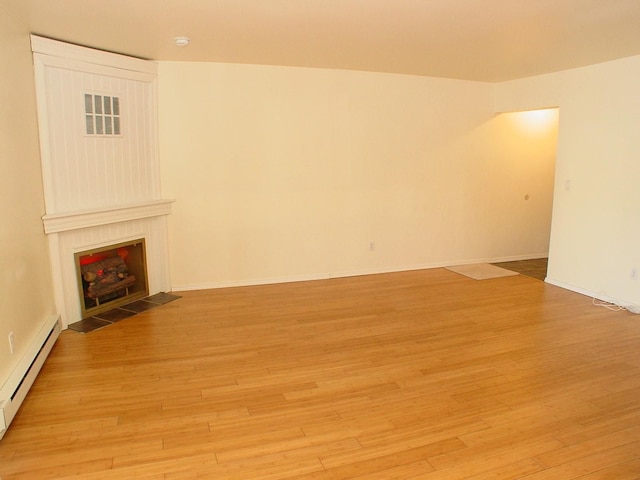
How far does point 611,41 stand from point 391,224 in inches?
117

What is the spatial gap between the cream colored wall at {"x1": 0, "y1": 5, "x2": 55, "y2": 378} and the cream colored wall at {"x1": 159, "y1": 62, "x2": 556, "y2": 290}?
56.5 inches

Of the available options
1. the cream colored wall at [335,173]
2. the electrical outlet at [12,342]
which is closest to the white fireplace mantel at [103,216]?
the cream colored wall at [335,173]

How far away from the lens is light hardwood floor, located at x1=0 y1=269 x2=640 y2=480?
2262 mm

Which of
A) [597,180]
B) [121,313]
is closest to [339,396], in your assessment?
[121,313]

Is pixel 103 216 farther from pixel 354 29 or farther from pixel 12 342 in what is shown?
pixel 354 29

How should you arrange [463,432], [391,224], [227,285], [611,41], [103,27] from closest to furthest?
[463,432]
[103,27]
[611,41]
[227,285]
[391,224]

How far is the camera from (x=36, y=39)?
3.60 metres

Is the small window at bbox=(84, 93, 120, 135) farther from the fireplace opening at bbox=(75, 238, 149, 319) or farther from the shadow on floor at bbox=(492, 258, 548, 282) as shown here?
the shadow on floor at bbox=(492, 258, 548, 282)

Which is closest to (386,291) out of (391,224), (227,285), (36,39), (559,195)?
(391,224)

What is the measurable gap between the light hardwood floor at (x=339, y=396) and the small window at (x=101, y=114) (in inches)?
70.4

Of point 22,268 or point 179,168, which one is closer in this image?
point 22,268

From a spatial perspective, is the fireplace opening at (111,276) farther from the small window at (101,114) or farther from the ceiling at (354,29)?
the ceiling at (354,29)

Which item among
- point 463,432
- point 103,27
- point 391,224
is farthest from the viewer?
point 391,224

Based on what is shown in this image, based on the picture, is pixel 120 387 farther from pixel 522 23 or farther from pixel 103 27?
pixel 522 23
